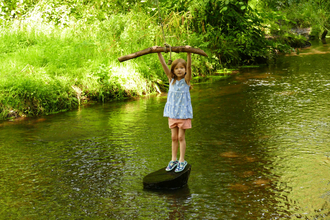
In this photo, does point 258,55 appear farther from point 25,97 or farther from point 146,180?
point 146,180

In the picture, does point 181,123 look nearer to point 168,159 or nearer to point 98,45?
point 168,159

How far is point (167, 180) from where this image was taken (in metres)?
4.67

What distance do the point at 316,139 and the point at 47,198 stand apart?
4311 mm

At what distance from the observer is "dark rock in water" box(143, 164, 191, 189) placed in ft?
15.3

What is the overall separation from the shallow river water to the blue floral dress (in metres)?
0.88

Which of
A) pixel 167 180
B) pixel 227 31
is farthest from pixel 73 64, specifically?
pixel 227 31

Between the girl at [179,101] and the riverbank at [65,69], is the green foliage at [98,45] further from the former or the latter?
the girl at [179,101]

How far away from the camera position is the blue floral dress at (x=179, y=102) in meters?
4.80

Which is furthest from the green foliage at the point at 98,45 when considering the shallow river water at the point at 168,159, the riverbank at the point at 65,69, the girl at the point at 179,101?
the girl at the point at 179,101

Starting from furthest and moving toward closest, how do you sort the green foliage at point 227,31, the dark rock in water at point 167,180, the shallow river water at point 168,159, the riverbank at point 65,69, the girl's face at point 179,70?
the green foliage at point 227,31 → the riverbank at point 65,69 → the girl's face at point 179,70 → the dark rock in water at point 167,180 → the shallow river water at point 168,159

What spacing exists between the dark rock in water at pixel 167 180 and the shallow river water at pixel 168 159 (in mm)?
108

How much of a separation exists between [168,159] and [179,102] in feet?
4.29

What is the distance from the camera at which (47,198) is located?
181 inches

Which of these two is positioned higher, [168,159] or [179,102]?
[179,102]
